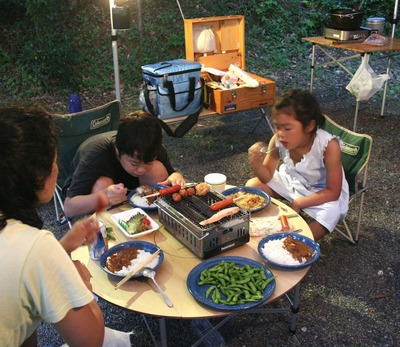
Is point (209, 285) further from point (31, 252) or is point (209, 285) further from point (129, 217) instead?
point (31, 252)

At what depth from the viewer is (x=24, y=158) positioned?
4.06ft

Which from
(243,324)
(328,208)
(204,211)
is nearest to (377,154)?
(328,208)

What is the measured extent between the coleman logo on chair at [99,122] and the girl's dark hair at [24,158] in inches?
73.6

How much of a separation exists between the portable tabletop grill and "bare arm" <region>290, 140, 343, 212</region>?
2.60 feet

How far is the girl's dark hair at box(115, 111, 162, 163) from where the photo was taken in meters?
2.20

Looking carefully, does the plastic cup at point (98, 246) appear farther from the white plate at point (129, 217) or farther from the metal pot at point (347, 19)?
the metal pot at point (347, 19)

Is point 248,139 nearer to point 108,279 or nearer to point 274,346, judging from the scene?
point 274,346

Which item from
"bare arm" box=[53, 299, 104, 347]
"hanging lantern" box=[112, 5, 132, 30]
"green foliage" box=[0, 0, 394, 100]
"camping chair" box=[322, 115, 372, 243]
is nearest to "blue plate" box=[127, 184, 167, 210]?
"bare arm" box=[53, 299, 104, 347]

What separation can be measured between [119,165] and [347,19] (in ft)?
11.9

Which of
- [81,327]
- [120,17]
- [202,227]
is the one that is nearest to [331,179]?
[202,227]

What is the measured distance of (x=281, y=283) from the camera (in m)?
1.83

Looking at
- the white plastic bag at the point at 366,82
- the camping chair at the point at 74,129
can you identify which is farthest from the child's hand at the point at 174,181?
the white plastic bag at the point at 366,82

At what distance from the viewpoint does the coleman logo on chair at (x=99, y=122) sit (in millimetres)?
3207

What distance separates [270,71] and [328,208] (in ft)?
17.3
